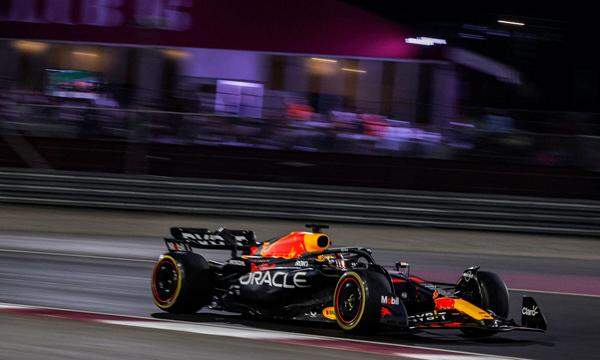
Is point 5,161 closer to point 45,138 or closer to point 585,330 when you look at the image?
point 45,138

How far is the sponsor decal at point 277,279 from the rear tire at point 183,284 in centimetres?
33

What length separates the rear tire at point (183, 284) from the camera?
8.22 meters

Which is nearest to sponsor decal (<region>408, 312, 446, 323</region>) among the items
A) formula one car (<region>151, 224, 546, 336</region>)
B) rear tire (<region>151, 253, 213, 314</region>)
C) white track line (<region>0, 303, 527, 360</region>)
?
formula one car (<region>151, 224, 546, 336</region>)

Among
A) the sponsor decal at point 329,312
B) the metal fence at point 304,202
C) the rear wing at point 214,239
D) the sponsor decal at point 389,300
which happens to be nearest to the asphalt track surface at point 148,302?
the sponsor decal at point 329,312

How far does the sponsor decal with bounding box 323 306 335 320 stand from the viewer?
24.7 ft

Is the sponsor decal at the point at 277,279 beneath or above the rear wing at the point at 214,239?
beneath

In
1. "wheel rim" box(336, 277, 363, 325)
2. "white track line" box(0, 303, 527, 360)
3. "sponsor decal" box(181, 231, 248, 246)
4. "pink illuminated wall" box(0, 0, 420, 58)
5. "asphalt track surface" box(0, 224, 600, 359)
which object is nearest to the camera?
"asphalt track surface" box(0, 224, 600, 359)

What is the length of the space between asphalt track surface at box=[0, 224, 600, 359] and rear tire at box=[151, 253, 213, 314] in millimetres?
132

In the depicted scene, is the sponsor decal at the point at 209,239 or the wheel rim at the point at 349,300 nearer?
the wheel rim at the point at 349,300

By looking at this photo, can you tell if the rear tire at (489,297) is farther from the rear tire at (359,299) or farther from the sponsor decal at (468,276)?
the rear tire at (359,299)

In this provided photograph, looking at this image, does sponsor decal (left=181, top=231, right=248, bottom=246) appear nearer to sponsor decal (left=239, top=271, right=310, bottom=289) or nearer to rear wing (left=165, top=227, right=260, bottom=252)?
rear wing (left=165, top=227, right=260, bottom=252)

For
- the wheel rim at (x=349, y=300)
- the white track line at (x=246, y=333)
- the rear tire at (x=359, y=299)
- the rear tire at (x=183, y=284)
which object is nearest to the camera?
the white track line at (x=246, y=333)

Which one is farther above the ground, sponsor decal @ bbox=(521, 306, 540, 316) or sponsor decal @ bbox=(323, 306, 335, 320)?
sponsor decal @ bbox=(521, 306, 540, 316)

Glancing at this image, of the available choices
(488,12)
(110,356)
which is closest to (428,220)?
(110,356)
